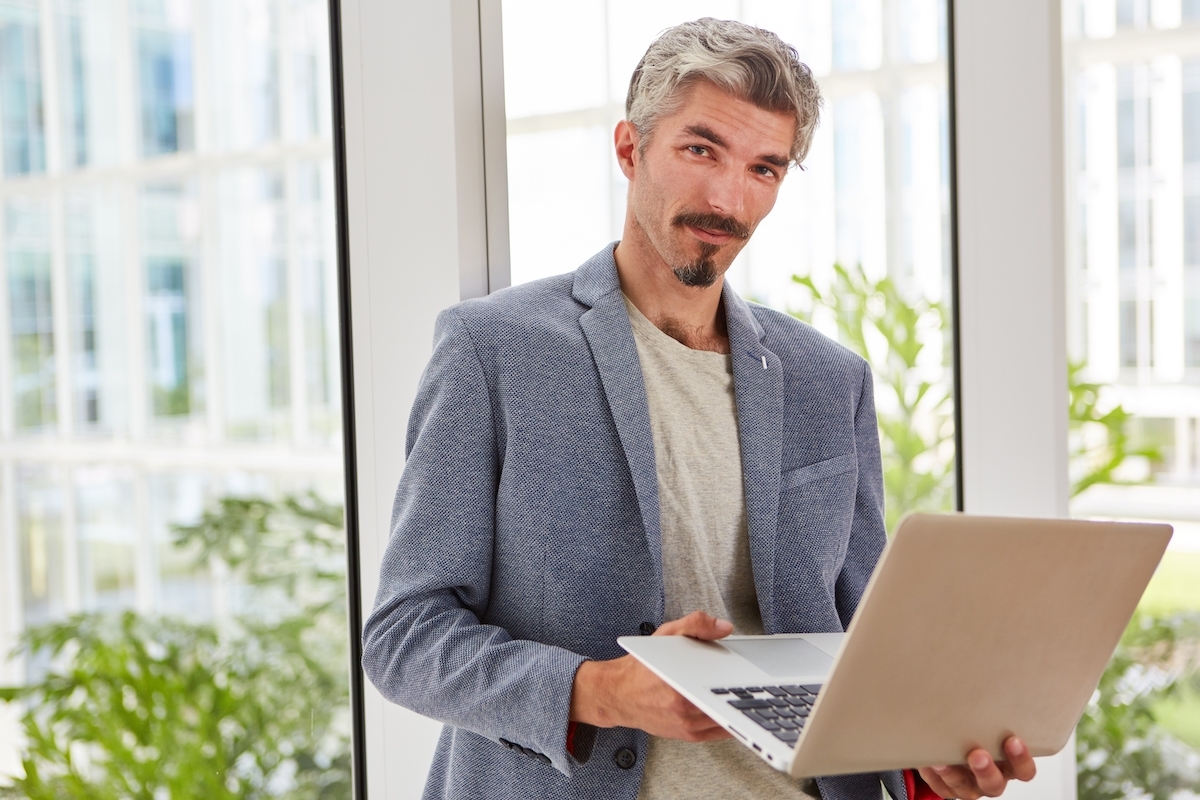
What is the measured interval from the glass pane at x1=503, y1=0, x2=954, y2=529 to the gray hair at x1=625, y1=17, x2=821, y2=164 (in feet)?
0.69

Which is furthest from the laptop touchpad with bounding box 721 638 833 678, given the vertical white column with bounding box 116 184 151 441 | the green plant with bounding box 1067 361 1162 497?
the vertical white column with bounding box 116 184 151 441

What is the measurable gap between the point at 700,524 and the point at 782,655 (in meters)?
0.23

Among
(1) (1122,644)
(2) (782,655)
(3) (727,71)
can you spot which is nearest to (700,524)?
(2) (782,655)

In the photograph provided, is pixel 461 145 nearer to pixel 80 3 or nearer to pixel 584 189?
pixel 584 189

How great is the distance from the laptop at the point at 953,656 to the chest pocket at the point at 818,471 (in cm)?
37

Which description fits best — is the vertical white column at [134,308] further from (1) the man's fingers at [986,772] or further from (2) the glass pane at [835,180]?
(1) the man's fingers at [986,772]

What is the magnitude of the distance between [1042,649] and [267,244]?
1.19m

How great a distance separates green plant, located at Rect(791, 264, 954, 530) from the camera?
1412 millimetres

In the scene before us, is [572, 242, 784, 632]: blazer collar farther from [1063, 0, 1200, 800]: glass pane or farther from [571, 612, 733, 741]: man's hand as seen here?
[1063, 0, 1200, 800]: glass pane

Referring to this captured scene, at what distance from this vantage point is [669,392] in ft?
4.01

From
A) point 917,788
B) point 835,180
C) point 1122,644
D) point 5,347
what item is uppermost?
point 835,180

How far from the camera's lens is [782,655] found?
0.98 m

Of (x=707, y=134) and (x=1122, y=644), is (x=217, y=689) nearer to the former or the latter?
(x=707, y=134)

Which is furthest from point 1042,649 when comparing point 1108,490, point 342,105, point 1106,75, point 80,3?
point 80,3
